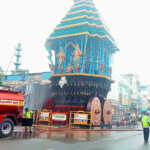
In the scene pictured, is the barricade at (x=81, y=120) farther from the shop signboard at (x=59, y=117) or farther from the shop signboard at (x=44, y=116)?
the shop signboard at (x=44, y=116)

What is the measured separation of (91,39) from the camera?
21.7 meters

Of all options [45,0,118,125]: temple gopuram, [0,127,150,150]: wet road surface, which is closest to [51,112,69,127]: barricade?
[45,0,118,125]: temple gopuram

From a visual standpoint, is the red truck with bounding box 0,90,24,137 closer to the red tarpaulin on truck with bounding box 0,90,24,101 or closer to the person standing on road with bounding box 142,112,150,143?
the red tarpaulin on truck with bounding box 0,90,24,101

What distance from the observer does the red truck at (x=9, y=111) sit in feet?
37.0

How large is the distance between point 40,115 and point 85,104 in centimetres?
480

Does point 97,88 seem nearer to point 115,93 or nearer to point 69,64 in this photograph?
point 69,64

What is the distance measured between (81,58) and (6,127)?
1144 centimetres

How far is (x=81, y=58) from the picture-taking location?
2077 cm

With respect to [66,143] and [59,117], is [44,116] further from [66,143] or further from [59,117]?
[66,143]

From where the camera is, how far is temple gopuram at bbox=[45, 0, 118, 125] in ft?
67.2

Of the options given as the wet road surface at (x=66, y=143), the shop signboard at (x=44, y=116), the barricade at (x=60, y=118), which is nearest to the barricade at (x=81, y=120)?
the barricade at (x=60, y=118)

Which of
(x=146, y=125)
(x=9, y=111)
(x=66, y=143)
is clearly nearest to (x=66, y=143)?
(x=66, y=143)

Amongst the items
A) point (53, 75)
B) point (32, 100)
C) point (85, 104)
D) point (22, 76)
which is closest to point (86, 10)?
point (53, 75)

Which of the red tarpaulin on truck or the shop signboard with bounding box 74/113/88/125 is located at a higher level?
the red tarpaulin on truck
